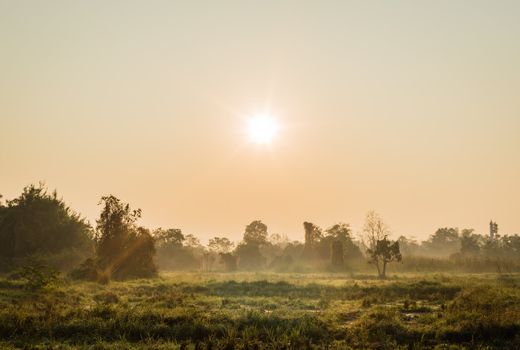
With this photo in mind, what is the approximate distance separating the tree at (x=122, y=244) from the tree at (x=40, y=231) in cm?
489

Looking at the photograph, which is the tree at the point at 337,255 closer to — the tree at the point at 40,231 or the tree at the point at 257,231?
the tree at the point at 40,231

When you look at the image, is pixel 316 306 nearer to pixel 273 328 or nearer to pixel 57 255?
pixel 273 328

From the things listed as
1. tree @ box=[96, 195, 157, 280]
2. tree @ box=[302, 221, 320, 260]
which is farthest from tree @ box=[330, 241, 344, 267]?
tree @ box=[96, 195, 157, 280]

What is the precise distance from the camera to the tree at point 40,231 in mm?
44500

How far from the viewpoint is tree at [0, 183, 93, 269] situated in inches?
1752

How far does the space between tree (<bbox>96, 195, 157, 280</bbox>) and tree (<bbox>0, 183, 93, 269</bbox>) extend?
16.0ft

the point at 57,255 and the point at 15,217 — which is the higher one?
the point at 15,217

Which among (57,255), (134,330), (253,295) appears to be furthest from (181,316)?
(57,255)

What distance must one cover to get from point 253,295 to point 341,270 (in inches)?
1526

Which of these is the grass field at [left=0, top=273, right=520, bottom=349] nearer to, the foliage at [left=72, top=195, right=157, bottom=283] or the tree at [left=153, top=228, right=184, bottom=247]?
the foliage at [left=72, top=195, right=157, bottom=283]

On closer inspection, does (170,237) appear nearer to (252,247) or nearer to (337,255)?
(252,247)

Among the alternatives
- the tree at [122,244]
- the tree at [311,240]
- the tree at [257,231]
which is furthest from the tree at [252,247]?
the tree at [122,244]

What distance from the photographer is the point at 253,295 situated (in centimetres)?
2911

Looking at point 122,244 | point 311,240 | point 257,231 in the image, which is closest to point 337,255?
point 311,240
